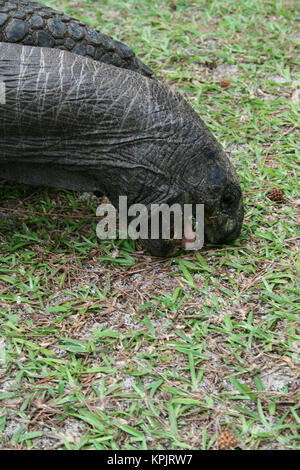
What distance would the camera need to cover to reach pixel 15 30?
3.77 metres

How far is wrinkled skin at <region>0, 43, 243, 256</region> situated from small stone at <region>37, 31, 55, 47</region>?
0.83 ft

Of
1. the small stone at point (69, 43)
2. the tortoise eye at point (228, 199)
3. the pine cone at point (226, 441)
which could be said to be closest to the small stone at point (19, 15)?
the small stone at point (69, 43)

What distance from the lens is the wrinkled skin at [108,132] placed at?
11.6 feet

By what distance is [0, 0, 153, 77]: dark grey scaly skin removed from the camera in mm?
3787

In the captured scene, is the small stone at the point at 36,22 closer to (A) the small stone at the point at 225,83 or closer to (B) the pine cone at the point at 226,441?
(A) the small stone at the point at 225,83

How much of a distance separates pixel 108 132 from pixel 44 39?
768 mm

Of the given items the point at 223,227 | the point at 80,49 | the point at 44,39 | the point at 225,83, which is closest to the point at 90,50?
the point at 80,49

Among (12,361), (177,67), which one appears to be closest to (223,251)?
(12,361)

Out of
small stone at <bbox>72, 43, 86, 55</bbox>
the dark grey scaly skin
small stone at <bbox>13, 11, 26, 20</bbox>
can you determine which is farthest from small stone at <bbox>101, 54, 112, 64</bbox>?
small stone at <bbox>13, 11, 26, 20</bbox>

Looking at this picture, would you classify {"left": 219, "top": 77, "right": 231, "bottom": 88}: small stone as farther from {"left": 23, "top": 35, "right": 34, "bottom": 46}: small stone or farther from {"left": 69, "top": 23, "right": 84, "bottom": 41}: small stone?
{"left": 23, "top": 35, "right": 34, "bottom": 46}: small stone

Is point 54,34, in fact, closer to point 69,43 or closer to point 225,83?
point 69,43

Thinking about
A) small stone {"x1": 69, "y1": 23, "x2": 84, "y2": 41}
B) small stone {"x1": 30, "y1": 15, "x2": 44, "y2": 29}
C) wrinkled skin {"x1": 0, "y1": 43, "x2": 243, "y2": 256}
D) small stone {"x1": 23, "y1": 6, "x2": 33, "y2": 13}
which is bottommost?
wrinkled skin {"x1": 0, "y1": 43, "x2": 243, "y2": 256}
